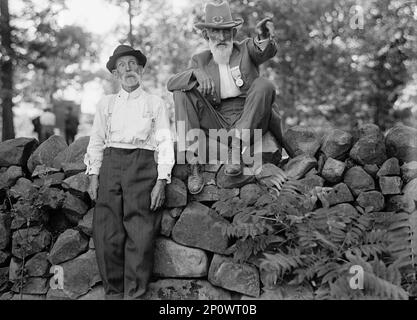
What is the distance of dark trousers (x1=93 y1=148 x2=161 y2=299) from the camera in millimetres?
3666

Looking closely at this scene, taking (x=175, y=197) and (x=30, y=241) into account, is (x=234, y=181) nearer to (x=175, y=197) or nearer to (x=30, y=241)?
(x=175, y=197)

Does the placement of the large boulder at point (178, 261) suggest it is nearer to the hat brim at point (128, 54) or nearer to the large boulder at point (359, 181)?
the large boulder at point (359, 181)

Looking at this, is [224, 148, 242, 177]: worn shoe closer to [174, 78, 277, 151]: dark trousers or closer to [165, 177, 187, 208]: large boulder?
[174, 78, 277, 151]: dark trousers

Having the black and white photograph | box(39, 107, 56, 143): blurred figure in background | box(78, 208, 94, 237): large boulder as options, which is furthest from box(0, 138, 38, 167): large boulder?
box(39, 107, 56, 143): blurred figure in background

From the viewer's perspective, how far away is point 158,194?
3.73 metres

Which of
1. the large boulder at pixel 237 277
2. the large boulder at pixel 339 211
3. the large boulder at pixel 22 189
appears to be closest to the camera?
the large boulder at pixel 339 211

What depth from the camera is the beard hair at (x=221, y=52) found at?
163 inches

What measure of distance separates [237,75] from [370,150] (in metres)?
1.20

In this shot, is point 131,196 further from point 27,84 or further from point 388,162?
point 27,84

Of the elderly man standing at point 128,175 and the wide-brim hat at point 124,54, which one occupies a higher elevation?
the wide-brim hat at point 124,54

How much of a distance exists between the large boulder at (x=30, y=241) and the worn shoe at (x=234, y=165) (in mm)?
1578

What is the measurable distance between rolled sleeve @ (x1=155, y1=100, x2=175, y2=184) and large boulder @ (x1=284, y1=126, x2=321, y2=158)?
1.05 m

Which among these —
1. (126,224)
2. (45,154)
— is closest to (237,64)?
(126,224)

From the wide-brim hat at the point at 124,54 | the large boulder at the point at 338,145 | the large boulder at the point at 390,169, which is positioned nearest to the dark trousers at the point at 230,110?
the wide-brim hat at the point at 124,54
